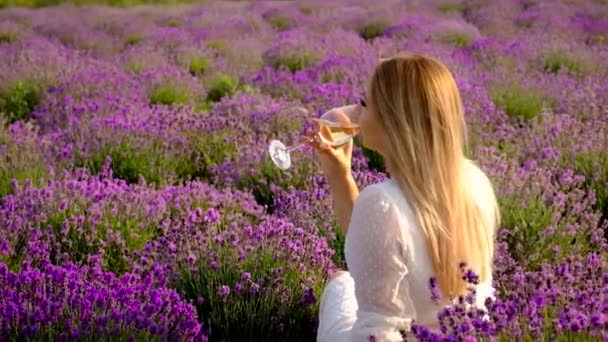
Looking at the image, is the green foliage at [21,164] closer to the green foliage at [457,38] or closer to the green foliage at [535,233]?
the green foliage at [535,233]

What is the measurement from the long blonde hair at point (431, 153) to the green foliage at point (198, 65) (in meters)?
8.43

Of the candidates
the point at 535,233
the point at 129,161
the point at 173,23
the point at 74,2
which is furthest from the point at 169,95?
the point at 74,2

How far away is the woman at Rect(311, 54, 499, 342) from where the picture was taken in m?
2.65

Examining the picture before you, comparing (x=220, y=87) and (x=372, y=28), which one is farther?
(x=372, y=28)

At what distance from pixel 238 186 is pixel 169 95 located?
3221 mm

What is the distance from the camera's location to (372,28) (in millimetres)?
14406

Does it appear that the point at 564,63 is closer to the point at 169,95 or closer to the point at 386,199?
the point at 169,95

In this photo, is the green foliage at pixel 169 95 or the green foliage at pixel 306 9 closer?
the green foliage at pixel 169 95

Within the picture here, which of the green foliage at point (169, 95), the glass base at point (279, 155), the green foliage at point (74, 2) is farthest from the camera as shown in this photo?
the green foliage at point (74, 2)

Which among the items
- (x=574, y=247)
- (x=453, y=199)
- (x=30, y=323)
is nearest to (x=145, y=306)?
(x=30, y=323)

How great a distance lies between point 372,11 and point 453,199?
44.8 feet

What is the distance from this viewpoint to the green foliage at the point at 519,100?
24.9 feet

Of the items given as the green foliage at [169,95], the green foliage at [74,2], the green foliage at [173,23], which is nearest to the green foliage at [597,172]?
the green foliage at [169,95]

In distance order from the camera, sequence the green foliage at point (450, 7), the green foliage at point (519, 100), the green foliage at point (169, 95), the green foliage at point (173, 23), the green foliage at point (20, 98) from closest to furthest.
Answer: the green foliage at point (519, 100) < the green foliage at point (20, 98) < the green foliage at point (169, 95) < the green foliage at point (173, 23) < the green foliage at point (450, 7)
